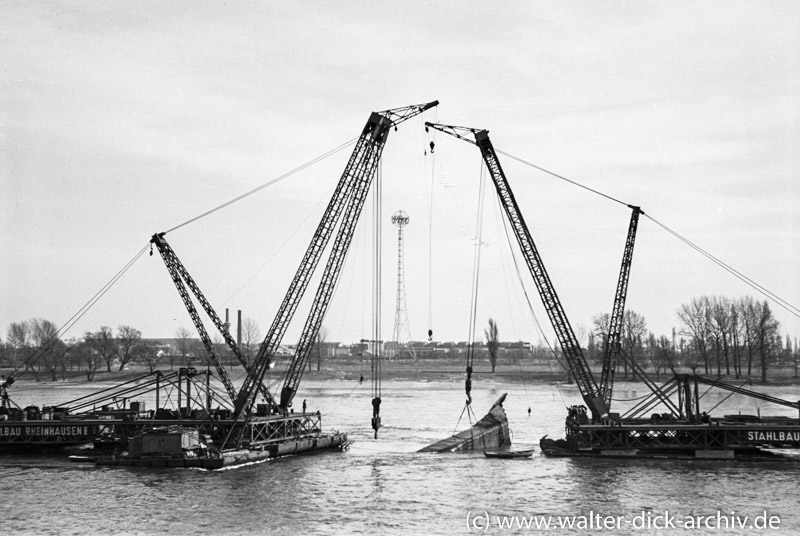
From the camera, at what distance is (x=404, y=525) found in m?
44.5

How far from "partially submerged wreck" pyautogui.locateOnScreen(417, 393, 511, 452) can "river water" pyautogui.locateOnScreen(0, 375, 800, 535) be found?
99.2 inches

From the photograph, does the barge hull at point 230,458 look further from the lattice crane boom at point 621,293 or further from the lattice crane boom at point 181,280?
the lattice crane boom at point 621,293

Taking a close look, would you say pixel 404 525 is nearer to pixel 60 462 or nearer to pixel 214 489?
pixel 214 489

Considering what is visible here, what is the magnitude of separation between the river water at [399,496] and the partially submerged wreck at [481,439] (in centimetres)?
252

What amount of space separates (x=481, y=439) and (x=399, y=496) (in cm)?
2770

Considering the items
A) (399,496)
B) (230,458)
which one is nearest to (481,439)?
(230,458)

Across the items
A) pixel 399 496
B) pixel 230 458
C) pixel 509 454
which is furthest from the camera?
pixel 509 454

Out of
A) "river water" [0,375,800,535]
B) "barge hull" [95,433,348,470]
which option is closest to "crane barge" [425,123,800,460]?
"river water" [0,375,800,535]

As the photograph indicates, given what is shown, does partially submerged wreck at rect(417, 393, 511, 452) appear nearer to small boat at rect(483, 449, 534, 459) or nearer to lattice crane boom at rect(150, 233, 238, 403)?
small boat at rect(483, 449, 534, 459)

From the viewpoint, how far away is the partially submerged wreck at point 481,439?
245 feet

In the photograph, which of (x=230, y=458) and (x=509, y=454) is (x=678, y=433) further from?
(x=230, y=458)

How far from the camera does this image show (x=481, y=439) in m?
79.1

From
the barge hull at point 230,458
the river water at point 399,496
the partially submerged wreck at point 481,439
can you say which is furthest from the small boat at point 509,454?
the barge hull at point 230,458

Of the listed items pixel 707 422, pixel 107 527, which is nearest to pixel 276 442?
pixel 107 527
